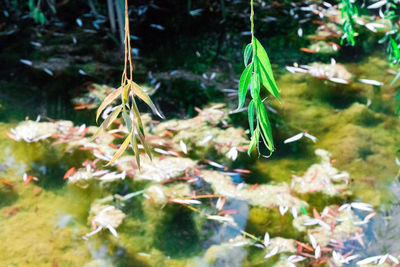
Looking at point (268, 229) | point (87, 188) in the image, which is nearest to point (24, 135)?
point (87, 188)

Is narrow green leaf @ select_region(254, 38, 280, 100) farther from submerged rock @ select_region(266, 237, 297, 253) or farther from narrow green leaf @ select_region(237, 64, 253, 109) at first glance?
submerged rock @ select_region(266, 237, 297, 253)

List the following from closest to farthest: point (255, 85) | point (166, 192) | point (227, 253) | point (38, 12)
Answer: point (255, 85)
point (227, 253)
point (166, 192)
point (38, 12)

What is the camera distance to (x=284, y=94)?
2.47 m

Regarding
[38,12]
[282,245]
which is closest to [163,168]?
[282,245]

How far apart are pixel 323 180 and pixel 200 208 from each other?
0.58m

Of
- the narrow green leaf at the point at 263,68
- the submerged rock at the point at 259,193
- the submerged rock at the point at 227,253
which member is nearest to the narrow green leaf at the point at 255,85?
the narrow green leaf at the point at 263,68

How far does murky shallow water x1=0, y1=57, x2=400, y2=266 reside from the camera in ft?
5.38

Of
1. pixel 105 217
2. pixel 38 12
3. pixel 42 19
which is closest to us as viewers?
pixel 105 217

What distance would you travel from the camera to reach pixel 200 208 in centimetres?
182

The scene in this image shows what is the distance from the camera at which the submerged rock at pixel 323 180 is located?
1.88 m

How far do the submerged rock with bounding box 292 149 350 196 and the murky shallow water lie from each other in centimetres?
3

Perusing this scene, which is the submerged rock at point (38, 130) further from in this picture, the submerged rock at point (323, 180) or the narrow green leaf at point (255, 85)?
the narrow green leaf at point (255, 85)

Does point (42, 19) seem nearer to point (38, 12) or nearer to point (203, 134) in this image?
point (38, 12)

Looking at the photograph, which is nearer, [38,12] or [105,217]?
[105,217]
